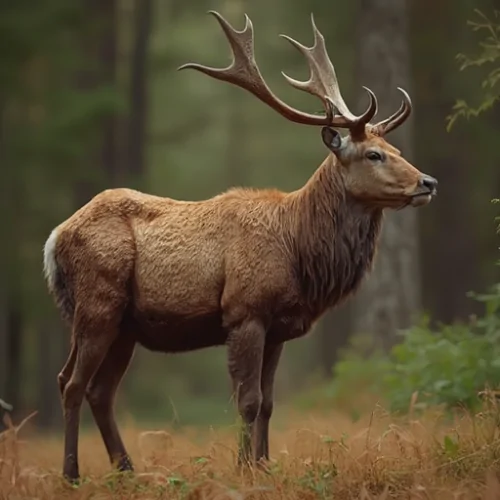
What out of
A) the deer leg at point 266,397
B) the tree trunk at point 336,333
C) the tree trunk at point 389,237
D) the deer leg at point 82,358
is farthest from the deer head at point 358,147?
the tree trunk at point 336,333

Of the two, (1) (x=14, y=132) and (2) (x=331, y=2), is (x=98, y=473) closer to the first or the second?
(1) (x=14, y=132)

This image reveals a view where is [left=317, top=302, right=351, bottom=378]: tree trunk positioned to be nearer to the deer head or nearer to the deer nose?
the deer head

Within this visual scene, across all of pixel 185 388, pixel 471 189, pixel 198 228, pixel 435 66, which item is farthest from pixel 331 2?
pixel 185 388

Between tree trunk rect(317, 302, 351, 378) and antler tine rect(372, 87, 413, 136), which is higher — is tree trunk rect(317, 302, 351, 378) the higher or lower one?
the lower one

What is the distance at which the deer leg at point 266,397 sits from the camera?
297 inches

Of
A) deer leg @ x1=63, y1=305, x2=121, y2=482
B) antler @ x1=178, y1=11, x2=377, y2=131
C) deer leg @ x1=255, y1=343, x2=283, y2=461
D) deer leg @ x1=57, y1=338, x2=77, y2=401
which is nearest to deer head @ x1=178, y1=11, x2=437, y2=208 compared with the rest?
antler @ x1=178, y1=11, x2=377, y2=131

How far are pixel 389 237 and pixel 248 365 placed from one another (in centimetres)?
658

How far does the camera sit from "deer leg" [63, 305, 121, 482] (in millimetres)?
7645

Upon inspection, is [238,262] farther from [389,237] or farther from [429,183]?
[389,237]

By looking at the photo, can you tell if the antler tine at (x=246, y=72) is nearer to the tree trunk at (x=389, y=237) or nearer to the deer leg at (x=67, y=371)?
the deer leg at (x=67, y=371)

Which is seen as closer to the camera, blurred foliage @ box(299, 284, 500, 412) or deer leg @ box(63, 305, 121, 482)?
deer leg @ box(63, 305, 121, 482)

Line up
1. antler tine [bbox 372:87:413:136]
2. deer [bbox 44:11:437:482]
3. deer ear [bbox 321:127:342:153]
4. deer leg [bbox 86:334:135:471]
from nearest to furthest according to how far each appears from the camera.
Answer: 1. deer [bbox 44:11:437:482]
2. deer ear [bbox 321:127:342:153]
3. antler tine [bbox 372:87:413:136]
4. deer leg [bbox 86:334:135:471]

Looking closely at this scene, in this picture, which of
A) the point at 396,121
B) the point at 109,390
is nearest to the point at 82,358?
the point at 109,390

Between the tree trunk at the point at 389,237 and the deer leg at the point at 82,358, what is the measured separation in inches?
245
